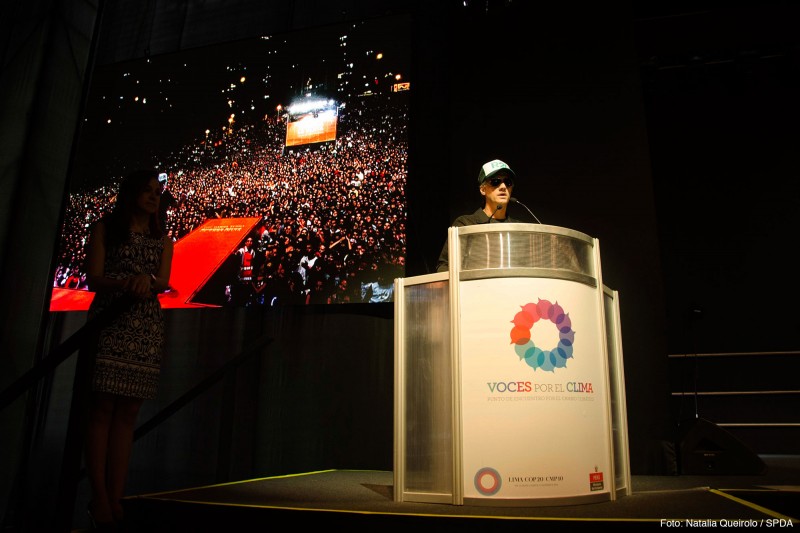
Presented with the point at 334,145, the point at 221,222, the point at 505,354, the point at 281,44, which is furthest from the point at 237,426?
the point at 281,44

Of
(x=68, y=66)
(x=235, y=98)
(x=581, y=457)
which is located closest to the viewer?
(x=581, y=457)

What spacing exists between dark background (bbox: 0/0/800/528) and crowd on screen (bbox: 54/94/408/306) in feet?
0.69

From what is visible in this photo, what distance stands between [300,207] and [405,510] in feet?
9.24

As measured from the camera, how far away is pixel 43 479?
4074 mm

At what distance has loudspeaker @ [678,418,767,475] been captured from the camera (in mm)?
3240

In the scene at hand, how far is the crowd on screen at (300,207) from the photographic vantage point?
4.03m

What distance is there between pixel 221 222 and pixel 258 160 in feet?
1.82

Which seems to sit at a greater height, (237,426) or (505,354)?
(505,354)

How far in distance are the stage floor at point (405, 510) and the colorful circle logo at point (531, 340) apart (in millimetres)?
460

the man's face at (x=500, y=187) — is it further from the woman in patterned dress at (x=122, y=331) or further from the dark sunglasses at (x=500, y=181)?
the woman in patterned dress at (x=122, y=331)

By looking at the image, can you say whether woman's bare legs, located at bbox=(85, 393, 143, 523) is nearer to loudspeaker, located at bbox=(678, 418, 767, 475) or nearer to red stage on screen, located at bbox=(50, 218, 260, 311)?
red stage on screen, located at bbox=(50, 218, 260, 311)

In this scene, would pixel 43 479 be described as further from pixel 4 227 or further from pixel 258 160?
pixel 258 160

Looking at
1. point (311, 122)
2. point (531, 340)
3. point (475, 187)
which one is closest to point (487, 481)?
point (531, 340)

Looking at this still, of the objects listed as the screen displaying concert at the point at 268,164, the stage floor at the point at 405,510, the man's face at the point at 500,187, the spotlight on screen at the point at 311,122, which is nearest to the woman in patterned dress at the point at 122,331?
the stage floor at the point at 405,510
